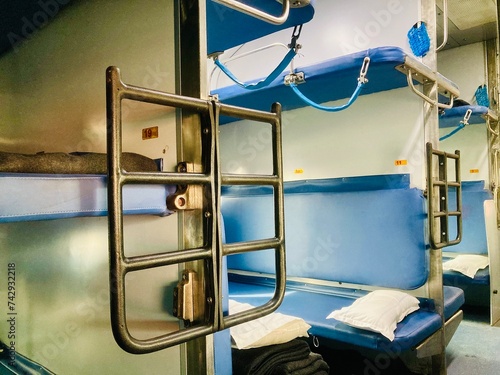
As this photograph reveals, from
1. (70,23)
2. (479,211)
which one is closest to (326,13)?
(70,23)

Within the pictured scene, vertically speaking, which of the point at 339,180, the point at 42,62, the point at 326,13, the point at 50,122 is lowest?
the point at 339,180

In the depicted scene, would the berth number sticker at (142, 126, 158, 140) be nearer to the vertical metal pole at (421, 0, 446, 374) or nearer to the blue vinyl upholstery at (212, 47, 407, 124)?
the blue vinyl upholstery at (212, 47, 407, 124)

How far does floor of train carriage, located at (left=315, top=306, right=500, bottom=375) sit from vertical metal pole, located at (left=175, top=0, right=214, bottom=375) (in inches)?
72.8

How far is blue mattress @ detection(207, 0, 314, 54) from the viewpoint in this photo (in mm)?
1652

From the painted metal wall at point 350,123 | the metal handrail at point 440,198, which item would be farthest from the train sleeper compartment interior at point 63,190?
the painted metal wall at point 350,123

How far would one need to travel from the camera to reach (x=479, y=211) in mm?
4371

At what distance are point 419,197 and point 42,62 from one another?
248 cm

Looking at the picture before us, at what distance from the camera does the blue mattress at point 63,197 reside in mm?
926

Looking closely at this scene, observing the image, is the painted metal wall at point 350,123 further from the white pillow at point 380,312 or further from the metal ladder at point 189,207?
the metal ladder at point 189,207

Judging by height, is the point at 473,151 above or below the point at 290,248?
above

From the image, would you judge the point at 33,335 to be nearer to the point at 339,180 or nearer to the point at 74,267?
the point at 74,267

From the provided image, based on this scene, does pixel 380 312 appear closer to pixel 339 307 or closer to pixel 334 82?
pixel 339 307

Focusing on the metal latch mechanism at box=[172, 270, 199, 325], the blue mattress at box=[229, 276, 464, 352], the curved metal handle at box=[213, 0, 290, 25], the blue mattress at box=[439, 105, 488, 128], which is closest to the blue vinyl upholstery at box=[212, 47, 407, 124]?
the blue mattress at box=[439, 105, 488, 128]

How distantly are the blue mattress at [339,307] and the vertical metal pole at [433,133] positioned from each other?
0.11 meters
